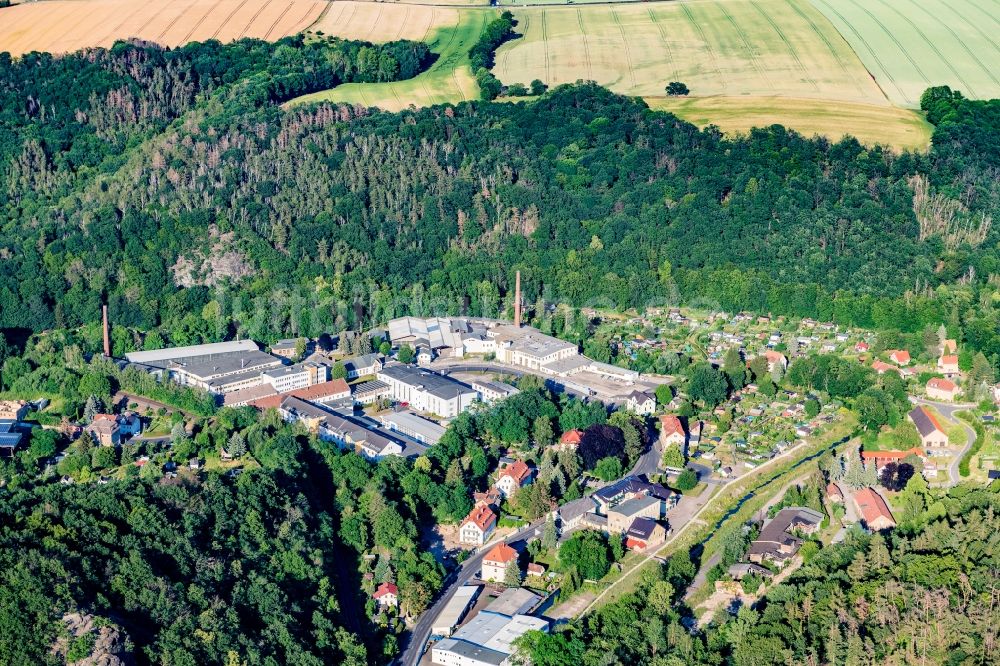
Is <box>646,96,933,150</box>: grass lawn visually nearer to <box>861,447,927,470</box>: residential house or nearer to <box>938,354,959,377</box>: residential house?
<box>938,354,959,377</box>: residential house

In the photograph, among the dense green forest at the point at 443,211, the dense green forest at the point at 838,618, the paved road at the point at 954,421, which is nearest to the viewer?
the dense green forest at the point at 838,618

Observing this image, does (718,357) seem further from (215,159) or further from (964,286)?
(215,159)

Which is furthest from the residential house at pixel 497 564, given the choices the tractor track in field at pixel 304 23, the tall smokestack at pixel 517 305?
the tractor track in field at pixel 304 23

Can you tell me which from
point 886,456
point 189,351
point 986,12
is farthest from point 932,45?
point 189,351

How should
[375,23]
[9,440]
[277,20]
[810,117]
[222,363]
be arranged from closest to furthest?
[9,440] < [222,363] < [810,117] < [277,20] < [375,23]

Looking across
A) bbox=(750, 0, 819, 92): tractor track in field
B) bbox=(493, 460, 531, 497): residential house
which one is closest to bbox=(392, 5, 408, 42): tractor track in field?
bbox=(750, 0, 819, 92): tractor track in field

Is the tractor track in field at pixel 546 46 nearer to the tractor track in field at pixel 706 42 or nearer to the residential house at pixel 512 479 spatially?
the tractor track in field at pixel 706 42

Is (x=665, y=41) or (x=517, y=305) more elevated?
(x=665, y=41)

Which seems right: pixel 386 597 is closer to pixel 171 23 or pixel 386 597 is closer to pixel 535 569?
pixel 535 569
